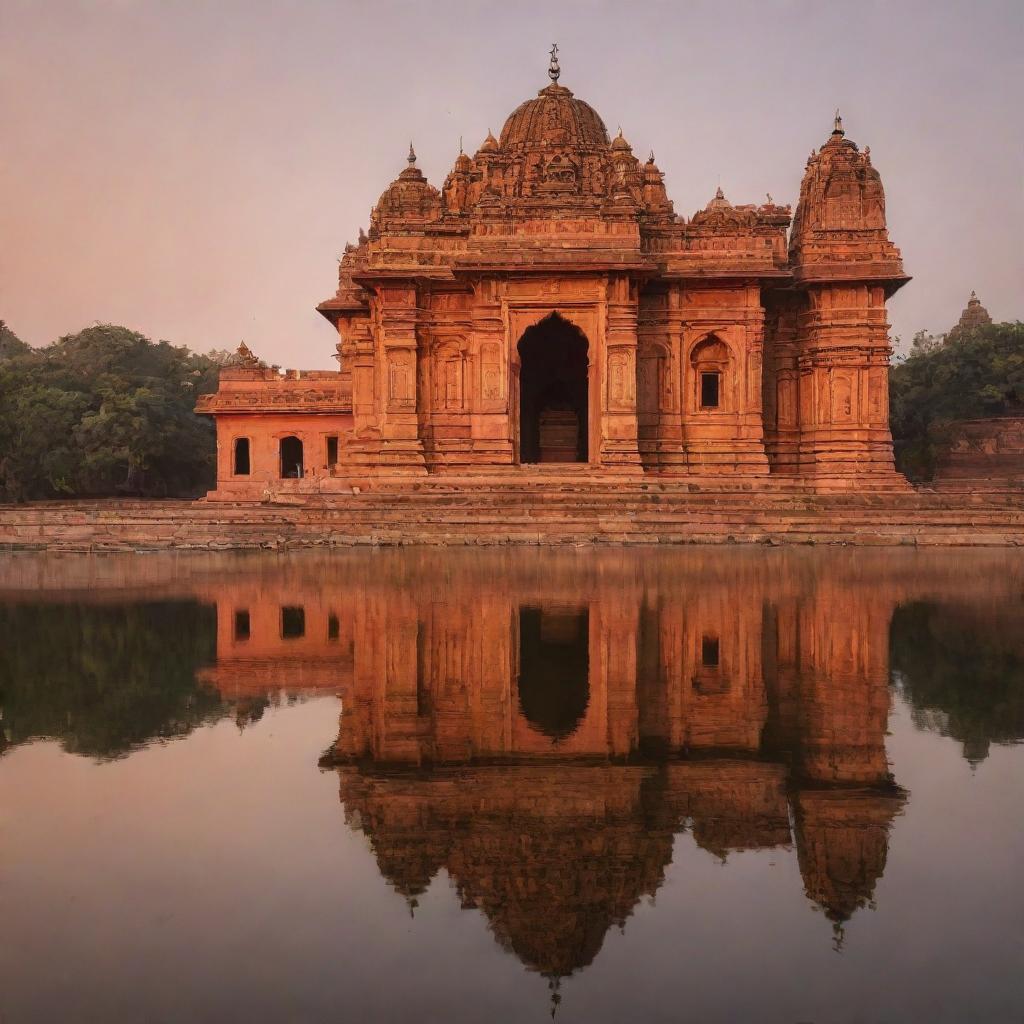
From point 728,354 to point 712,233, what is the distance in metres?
3.46

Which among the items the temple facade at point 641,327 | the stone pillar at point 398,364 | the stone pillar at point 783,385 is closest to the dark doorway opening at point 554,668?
the temple facade at point 641,327

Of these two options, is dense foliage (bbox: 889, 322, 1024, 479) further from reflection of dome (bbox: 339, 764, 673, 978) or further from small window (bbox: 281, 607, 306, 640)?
reflection of dome (bbox: 339, 764, 673, 978)

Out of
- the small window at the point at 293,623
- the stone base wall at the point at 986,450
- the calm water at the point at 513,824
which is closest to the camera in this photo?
the calm water at the point at 513,824

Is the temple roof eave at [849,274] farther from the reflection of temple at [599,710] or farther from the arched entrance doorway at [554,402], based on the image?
the reflection of temple at [599,710]

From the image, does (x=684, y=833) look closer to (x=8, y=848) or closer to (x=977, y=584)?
(x=8, y=848)

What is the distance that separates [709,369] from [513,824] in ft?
89.1

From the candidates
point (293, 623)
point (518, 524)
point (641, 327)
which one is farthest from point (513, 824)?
point (641, 327)

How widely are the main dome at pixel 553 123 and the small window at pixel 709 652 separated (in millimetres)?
29960

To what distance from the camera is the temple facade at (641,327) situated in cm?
2822

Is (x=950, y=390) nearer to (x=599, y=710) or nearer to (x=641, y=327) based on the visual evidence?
(x=641, y=327)

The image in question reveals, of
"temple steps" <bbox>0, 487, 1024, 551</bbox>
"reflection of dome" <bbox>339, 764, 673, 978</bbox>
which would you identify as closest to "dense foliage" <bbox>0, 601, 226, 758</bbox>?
"reflection of dome" <bbox>339, 764, 673, 978</bbox>

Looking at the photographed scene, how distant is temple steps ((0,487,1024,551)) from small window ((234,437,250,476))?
48.0ft

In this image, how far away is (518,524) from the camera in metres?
22.6

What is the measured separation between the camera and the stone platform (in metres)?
22.1
